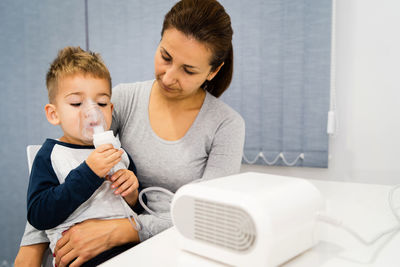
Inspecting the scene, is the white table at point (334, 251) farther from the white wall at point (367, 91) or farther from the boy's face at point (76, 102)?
the white wall at point (367, 91)

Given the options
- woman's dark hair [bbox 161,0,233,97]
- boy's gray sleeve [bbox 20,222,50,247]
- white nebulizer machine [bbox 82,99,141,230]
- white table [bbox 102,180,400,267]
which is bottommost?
boy's gray sleeve [bbox 20,222,50,247]

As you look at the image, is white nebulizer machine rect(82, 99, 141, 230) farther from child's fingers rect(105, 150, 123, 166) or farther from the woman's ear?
the woman's ear

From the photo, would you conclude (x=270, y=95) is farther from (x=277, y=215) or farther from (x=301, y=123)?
(x=277, y=215)

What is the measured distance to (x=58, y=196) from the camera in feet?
2.70

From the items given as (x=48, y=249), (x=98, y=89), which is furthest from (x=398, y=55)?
(x=48, y=249)

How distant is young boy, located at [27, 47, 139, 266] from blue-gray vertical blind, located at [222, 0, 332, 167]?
105 cm

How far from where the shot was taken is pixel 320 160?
1.80m

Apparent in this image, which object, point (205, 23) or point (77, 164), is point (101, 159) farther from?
point (205, 23)

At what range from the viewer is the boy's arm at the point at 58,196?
2.70 ft

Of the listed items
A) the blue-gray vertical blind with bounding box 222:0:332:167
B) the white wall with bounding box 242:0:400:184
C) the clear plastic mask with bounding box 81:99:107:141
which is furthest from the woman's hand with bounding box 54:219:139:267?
the white wall with bounding box 242:0:400:184

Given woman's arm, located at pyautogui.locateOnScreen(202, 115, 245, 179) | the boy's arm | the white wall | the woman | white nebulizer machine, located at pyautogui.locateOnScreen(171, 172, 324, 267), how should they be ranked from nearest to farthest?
1. white nebulizer machine, located at pyautogui.locateOnScreen(171, 172, 324, 267)
2. the boy's arm
3. the woman
4. woman's arm, located at pyautogui.locateOnScreen(202, 115, 245, 179)
5. the white wall

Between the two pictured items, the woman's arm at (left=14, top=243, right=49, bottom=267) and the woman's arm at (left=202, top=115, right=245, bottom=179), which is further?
the woman's arm at (left=202, top=115, right=245, bottom=179)

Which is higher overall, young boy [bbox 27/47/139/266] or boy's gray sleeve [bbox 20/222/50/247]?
young boy [bbox 27/47/139/266]

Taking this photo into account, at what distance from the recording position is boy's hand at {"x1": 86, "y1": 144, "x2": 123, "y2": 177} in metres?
0.83
